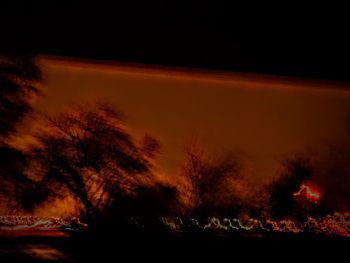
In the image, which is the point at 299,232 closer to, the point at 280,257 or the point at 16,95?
the point at 280,257

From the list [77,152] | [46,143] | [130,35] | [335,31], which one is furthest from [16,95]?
[335,31]

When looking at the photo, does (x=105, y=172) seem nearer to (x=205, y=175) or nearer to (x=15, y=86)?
(x=205, y=175)

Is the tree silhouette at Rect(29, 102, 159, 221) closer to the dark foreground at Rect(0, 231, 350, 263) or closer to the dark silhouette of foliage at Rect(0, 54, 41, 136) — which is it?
the dark silhouette of foliage at Rect(0, 54, 41, 136)

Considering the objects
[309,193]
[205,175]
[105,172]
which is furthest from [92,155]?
[309,193]

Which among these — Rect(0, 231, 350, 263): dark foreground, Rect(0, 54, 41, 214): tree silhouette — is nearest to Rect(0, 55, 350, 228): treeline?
Rect(0, 54, 41, 214): tree silhouette

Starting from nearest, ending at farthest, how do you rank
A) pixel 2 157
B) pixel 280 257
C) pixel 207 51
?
pixel 280 257 < pixel 2 157 < pixel 207 51

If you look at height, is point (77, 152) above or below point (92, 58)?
below
